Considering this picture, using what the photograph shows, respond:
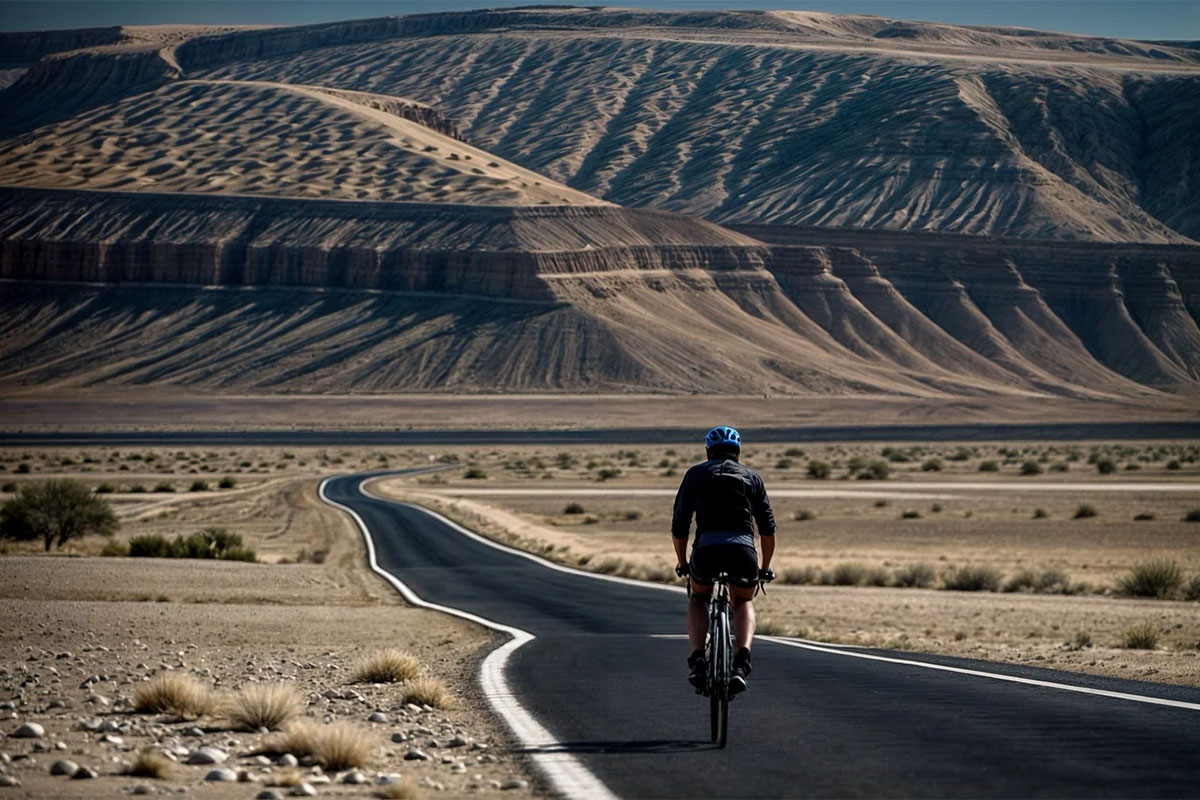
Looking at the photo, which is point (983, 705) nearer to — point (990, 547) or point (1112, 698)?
point (1112, 698)

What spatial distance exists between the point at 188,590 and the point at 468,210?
119825 mm

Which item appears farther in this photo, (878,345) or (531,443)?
(878,345)

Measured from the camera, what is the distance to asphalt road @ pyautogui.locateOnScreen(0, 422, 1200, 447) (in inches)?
3733

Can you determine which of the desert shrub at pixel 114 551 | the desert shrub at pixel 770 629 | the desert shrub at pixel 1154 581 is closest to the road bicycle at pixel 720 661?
the desert shrub at pixel 770 629

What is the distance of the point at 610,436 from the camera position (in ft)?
330

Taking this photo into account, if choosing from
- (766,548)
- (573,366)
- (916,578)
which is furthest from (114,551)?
(573,366)

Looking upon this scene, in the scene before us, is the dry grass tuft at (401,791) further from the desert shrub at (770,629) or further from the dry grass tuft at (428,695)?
the desert shrub at (770,629)

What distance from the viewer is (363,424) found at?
374 ft

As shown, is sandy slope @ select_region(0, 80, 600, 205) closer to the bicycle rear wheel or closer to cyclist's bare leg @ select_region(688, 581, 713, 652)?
cyclist's bare leg @ select_region(688, 581, 713, 652)

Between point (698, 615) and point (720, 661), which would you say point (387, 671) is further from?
point (720, 661)

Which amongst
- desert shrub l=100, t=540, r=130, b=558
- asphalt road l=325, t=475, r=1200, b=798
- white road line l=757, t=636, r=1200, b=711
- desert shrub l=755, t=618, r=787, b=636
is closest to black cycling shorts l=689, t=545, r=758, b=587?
asphalt road l=325, t=475, r=1200, b=798

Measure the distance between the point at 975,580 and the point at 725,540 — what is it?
67.2 feet

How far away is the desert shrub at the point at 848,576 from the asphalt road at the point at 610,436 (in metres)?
62.3

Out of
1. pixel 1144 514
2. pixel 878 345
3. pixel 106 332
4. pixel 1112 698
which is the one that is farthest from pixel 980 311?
pixel 1112 698
